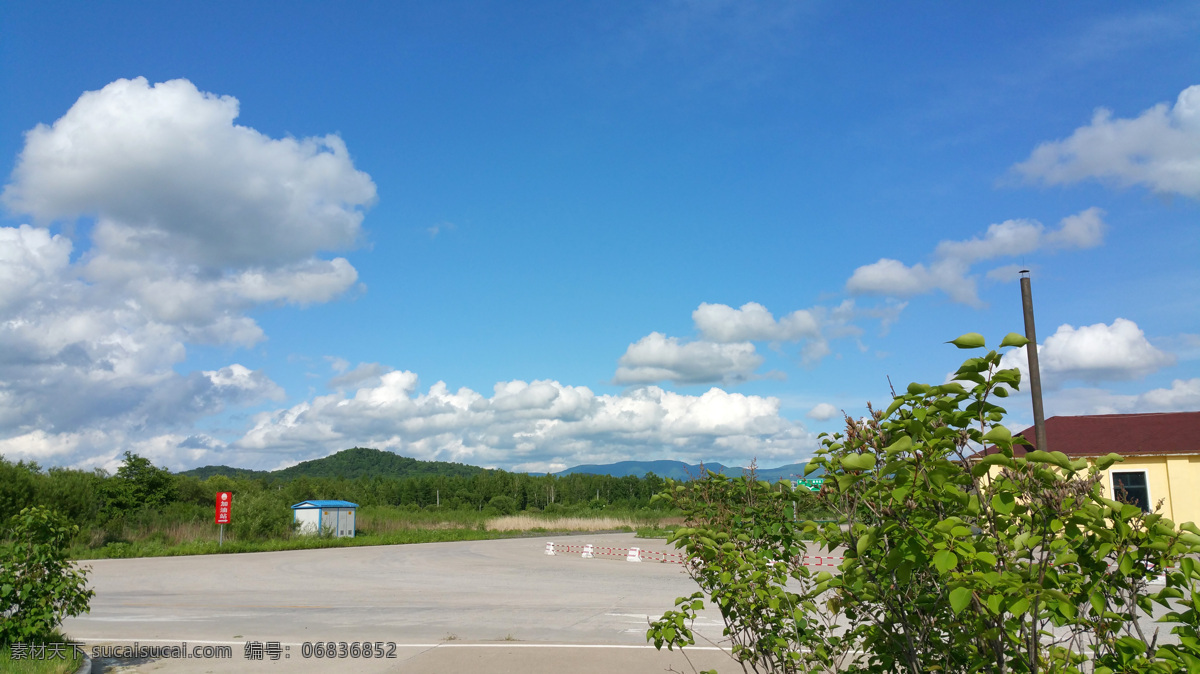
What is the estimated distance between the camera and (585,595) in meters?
17.5

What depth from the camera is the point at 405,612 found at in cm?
1459

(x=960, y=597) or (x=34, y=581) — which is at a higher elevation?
(x=960, y=597)

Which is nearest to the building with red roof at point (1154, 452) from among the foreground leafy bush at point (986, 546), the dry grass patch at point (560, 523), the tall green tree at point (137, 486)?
the foreground leafy bush at point (986, 546)

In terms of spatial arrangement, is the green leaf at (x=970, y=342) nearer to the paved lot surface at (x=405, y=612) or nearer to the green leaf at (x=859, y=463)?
the green leaf at (x=859, y=463)

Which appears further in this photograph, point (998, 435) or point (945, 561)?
point (998, 435)

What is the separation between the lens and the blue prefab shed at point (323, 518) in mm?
42031

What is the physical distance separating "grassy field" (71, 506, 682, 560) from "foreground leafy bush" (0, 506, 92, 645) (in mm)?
21652


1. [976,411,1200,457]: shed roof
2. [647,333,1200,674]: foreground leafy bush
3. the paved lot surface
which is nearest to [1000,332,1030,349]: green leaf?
[647,333,1200,674]: foreground leafy bush

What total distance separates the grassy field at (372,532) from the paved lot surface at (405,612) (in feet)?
18.9

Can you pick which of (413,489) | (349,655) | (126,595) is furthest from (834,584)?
(413,489)

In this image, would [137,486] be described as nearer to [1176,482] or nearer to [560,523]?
[560,523]

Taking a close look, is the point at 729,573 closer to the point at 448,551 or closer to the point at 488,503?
the point at 448,551

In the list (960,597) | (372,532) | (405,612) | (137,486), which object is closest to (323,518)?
(372,532)

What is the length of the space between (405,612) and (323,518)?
30859 mm
